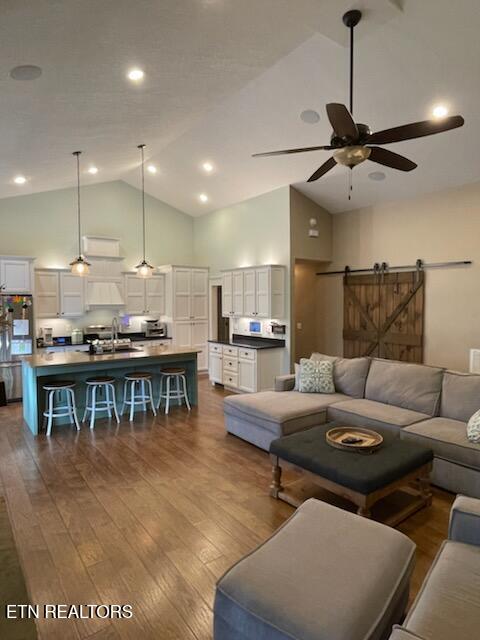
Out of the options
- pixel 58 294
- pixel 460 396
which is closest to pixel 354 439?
pixel 460 396

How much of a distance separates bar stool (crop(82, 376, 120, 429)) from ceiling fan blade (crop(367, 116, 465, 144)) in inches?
170

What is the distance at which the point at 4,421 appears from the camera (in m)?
5.51

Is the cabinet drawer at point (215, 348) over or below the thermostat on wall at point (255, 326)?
below

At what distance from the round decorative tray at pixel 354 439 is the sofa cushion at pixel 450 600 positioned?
1149 millimetres

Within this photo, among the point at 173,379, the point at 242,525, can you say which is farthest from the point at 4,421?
the point at 242,525

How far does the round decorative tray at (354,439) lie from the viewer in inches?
121

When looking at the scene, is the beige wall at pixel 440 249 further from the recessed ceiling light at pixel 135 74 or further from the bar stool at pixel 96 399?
the bar stool at pixel 96 399

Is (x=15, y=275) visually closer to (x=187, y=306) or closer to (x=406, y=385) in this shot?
(x=187, y=306)

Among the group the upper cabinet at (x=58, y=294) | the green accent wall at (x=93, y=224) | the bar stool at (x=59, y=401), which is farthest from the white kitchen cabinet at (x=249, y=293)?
the bar stool at (x=59, y=401)

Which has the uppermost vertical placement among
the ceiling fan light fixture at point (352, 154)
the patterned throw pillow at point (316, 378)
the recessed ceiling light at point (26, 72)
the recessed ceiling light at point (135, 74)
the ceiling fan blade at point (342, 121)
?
the recessed ceiling light at point (135, 74)

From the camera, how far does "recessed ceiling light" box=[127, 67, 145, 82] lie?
342 centimetres

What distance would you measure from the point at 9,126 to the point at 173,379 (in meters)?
3.97

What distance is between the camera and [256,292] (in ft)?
23.8

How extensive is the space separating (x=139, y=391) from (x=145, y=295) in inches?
126
